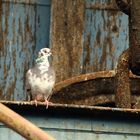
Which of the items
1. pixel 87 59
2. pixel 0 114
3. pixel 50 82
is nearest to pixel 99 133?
pixel 0 114

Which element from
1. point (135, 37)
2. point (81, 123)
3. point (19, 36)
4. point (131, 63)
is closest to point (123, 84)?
point (131, 63)

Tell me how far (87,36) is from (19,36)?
1.81 feet

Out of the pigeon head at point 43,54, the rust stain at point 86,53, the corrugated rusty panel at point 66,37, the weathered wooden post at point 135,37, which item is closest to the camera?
the weathered wooden post at point 135,37

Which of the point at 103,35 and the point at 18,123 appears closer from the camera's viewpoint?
the point at 18,123

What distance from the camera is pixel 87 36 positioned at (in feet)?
27.6

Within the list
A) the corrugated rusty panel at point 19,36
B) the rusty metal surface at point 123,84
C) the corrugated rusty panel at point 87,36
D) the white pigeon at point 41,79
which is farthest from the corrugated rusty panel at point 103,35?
the rusty metal surface at point 123,84

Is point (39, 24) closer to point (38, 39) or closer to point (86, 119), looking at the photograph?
point (38, 39)

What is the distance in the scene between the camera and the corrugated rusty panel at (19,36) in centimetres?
835

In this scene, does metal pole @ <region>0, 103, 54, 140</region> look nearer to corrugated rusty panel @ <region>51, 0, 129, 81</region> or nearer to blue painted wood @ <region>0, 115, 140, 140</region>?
blue painted wood @ <region>0, 115, 140, 140</region>

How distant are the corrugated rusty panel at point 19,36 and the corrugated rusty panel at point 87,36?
0.84 feet

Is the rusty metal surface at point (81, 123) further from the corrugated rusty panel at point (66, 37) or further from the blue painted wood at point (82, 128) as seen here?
the corrugated rusty panel at point (66, 37)

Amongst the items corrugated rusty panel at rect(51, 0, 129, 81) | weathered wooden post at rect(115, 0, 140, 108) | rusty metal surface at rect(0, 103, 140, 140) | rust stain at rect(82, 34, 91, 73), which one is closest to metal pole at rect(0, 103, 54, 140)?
rusty metal surface at rect(0, 103, 140, 140)

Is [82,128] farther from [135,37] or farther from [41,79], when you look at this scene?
[41,79]

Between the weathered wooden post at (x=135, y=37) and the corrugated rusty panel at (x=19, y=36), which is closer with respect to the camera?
the weathered wooden post at (x=135, y=37)
